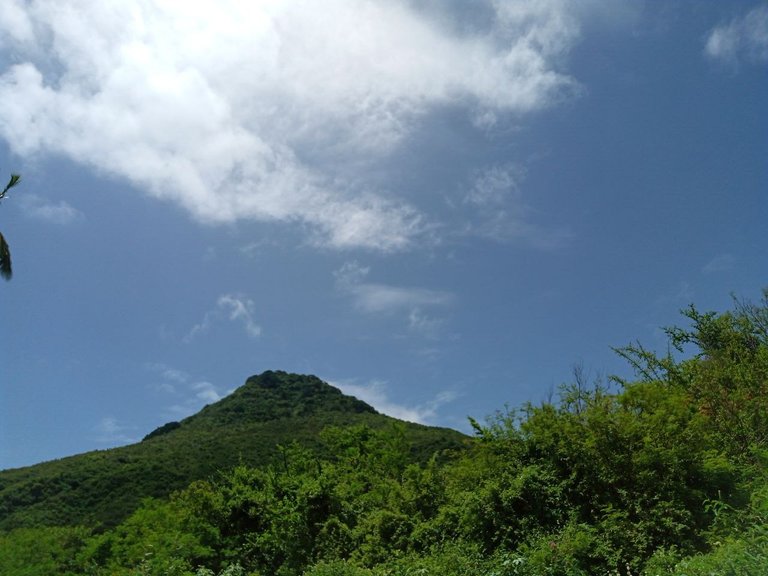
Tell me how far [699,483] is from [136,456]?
55743 mm

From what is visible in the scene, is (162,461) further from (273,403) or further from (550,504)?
(550,504)

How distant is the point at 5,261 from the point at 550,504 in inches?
655

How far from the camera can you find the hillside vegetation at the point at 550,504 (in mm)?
11820

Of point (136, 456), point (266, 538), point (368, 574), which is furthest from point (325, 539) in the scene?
point (136, 456)

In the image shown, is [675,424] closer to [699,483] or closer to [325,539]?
[699,483]

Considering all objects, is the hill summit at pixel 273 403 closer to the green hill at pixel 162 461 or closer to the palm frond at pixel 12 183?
the green hill at pixel 162 461

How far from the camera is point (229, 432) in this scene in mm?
65938

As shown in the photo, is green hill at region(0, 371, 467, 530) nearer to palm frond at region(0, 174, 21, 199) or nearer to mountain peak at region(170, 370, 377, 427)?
mountain peak at region(170, 370, 377, 427)

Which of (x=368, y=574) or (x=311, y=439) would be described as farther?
(x=311, y=439)

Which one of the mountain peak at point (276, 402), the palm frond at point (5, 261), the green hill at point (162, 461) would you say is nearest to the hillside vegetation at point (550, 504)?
the palm frond at point (5, 261)

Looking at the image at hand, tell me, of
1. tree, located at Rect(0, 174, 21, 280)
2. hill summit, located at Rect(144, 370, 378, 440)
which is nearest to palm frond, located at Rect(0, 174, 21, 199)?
tree, located at Rect(0, 174, 21, 280)

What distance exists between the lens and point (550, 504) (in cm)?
1380

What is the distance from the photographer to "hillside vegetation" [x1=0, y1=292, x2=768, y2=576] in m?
11.8

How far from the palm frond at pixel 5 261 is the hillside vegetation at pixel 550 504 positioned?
28.9 ft
